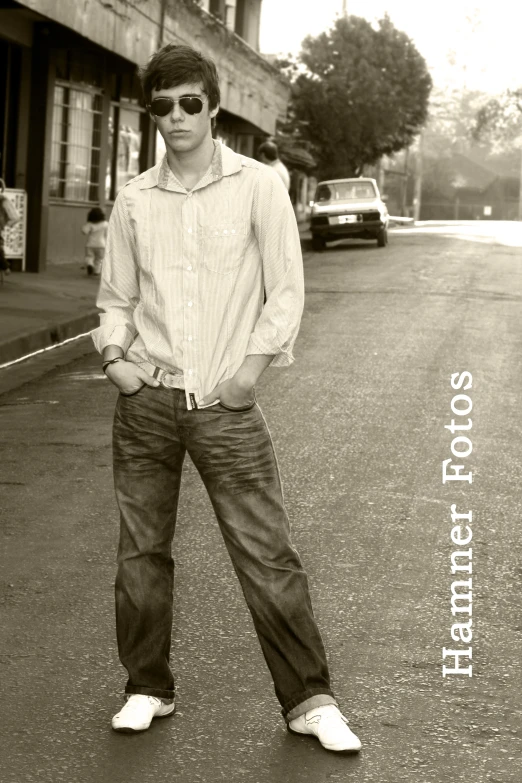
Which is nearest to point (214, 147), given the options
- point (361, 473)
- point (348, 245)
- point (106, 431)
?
point (361, 473)

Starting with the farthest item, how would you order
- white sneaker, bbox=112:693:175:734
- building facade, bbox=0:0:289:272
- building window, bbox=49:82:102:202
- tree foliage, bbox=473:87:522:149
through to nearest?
tree foliage, bbox=473:87:522:149 < building window, bbox=49:82:102:202 < building facade, bbox=0:0:289:272 < white sneaker, bbox=112:693:175:734

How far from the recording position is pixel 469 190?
104875mm

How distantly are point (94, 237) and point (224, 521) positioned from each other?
55.2 feet

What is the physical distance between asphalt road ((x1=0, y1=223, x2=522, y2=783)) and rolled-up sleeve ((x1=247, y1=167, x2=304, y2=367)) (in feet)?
3.73

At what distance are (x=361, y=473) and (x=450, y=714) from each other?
3.38m

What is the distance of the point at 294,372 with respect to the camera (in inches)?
433

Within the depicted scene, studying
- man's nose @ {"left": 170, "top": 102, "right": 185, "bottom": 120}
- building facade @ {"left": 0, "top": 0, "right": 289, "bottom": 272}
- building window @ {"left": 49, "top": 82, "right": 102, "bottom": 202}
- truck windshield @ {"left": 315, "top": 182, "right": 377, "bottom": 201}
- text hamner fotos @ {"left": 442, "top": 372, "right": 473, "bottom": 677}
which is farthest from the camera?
truck windshield @ {"left": 315, "top": 182, "right": 377, "bottom": 201}

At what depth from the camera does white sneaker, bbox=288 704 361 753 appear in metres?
3.66

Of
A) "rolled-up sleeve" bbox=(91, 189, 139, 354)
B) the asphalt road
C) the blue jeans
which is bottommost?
the asphalt road

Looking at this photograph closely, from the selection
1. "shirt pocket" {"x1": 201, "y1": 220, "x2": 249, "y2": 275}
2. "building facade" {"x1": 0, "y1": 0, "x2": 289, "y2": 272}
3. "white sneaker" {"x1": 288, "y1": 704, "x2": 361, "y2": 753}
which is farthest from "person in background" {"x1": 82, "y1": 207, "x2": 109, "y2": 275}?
"white sneaker" {"x1": 288, "y1": 704, "x2": 361, "y2": 753}

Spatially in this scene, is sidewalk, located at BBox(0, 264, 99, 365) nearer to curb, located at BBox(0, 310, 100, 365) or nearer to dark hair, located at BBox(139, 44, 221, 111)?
curb, located at BBox(0, 310, 100, 365)

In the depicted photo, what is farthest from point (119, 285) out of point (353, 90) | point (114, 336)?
point (353, 90)

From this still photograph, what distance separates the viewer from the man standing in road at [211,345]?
142 inches

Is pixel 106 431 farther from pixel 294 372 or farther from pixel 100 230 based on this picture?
pixel 100 230
